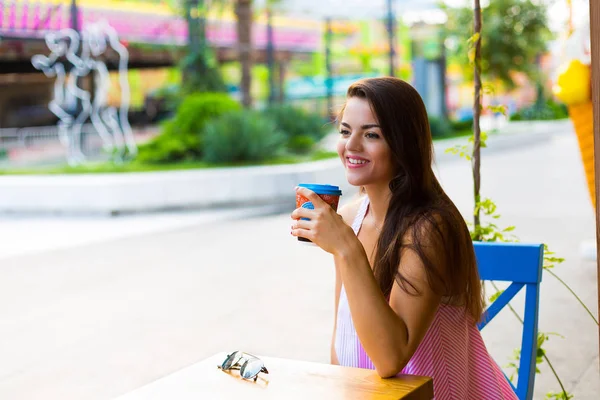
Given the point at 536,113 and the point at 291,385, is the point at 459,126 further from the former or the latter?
the point at 291,385

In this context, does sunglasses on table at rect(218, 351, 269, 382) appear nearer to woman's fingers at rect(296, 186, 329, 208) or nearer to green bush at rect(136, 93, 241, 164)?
woman's fingers at rect(296, 186, 329, 208)

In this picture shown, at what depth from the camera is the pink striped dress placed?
6.32ft

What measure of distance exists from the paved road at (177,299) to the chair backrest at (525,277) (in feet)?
5.10

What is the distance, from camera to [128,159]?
13.4 m

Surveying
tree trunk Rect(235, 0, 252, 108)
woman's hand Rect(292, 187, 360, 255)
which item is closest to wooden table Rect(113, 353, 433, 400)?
woman's hand Rect(292, 187, 360, 255)

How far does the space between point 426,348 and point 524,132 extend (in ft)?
66.9

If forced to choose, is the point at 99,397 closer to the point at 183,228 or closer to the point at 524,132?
the point at 183,228

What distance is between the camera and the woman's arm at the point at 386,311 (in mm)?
1761

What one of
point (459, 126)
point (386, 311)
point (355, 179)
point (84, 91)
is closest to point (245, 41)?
point (84, 91)

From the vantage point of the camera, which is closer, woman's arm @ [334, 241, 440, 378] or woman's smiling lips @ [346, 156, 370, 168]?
woman's arm @ [334, 241, 440, 378]

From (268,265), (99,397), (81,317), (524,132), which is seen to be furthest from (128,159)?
(524,132)

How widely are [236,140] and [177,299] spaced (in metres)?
6.69

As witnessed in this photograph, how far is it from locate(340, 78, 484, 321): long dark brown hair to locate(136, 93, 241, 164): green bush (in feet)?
36.8

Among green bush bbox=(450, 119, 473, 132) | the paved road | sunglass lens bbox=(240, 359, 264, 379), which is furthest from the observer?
green bush bbox=(450, 119, 473, 132)
